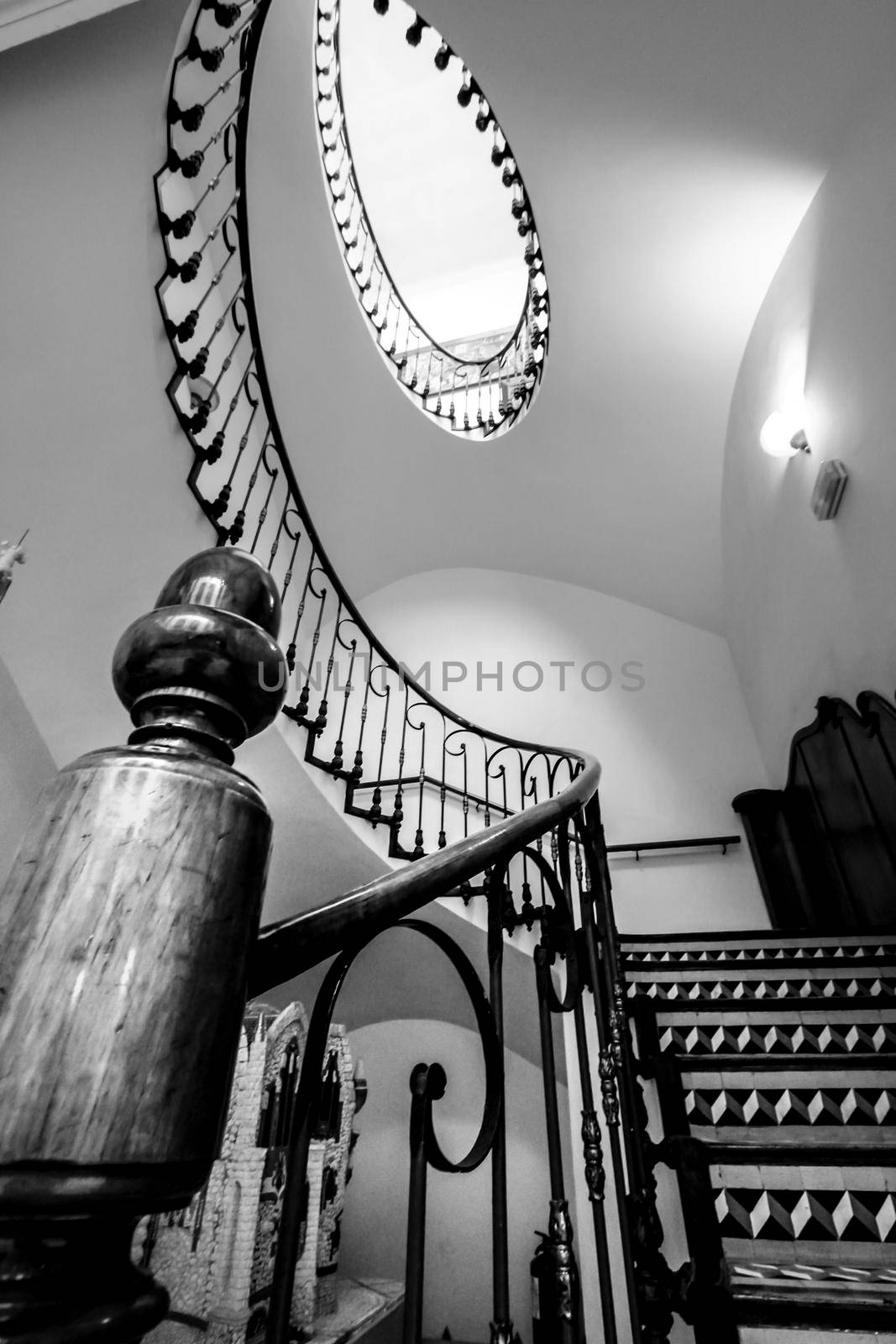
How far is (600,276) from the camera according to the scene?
4.39 m

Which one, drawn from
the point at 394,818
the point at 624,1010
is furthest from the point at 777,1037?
the point at 394,818

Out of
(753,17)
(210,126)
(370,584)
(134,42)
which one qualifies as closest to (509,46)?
(753,17)

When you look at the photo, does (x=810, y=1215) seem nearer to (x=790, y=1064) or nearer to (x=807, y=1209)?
(x=807, y=1209)

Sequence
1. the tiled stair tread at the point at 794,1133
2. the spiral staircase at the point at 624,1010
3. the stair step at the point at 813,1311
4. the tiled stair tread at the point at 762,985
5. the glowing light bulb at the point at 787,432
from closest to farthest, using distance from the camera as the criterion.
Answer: the spiral staircase at the point at 624,1010 < the stair step at the point at 813,1311 < the tiled stair tread at the point at 794,1133 < the tiled stair tread at the point at 762,985 < the glowing light bulb at the point at 787,432

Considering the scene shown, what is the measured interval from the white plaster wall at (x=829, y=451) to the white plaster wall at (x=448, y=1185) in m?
2.92

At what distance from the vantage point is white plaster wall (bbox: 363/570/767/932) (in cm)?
494

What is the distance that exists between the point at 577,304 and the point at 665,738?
11.2 feet

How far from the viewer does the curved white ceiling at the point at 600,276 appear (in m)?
3.32

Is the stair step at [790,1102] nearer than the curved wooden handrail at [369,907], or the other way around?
the curved wooden handrail at [369,907]

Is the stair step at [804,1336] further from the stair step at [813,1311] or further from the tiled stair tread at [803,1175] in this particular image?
the tiled stair tread at [803,1175]

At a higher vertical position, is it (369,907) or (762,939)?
(762,939)

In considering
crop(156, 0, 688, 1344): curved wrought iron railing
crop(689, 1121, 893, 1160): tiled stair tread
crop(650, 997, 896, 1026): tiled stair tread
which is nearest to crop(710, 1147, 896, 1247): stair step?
crop(689, 1121, 893, 1160): tiled stair tread

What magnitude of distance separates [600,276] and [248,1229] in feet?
17.6

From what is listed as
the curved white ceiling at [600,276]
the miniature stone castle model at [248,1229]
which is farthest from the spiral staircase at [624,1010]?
the miniature stone castle model at [248,1229]
